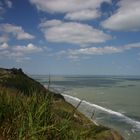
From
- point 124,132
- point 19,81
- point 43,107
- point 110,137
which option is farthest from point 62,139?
point 124,132

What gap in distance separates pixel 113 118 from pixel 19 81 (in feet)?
88.5

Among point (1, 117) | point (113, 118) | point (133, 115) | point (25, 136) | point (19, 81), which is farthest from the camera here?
point (133, 115)

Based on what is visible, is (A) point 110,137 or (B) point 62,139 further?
(A) point 110,137

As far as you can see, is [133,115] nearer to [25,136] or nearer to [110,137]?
[110,137]

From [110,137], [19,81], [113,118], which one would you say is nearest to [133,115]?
[113,118]

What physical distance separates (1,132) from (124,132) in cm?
3334

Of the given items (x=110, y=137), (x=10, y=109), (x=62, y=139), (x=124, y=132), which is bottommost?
(x=124, y=132)

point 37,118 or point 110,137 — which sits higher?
point 37,118

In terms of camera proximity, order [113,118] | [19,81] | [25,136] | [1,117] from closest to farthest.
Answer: [25,136] → [1,117] → [19,81] → [113,118]

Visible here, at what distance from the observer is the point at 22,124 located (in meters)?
8.12

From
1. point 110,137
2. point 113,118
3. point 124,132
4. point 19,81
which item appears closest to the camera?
point 110,137

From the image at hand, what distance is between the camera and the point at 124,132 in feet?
132

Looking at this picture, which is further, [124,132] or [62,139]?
[124,132]

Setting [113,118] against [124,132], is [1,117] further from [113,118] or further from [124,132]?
[113,118]
